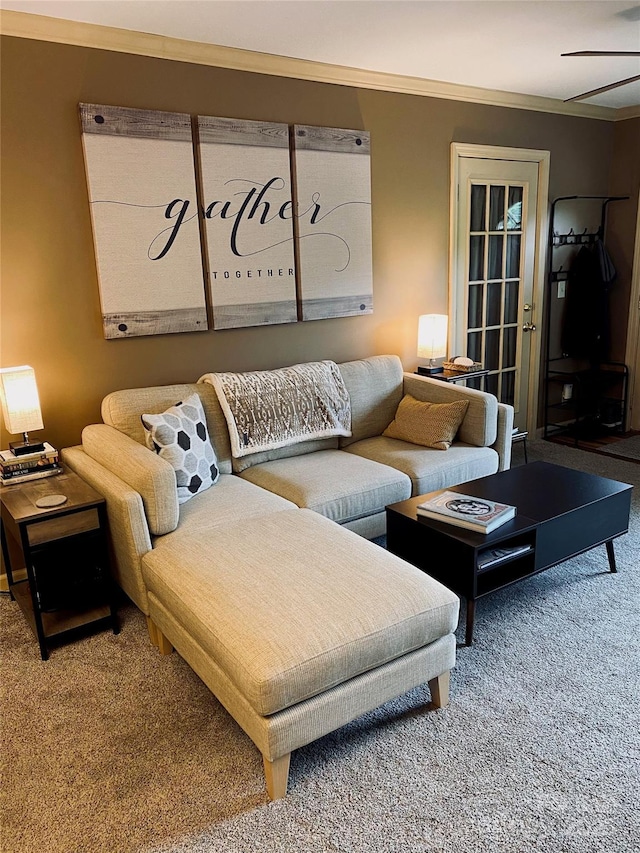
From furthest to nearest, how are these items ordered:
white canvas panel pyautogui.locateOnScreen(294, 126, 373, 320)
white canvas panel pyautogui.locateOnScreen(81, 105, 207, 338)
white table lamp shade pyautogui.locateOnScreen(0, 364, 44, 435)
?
white canvas panel pyautogui.locateOnScreen(294, 126, 373, 320) → white canvas panel pyautogui.locateOnScreen(81, 105, 207, 338) → white table lamp shade pyautogui.locateOnScreen(0, 364, 44, 435)

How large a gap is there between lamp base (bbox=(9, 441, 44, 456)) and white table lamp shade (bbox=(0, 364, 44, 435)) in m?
0.09

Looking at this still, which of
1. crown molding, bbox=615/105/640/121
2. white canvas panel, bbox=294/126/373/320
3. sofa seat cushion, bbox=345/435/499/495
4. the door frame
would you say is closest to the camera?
sofa seat cushion, bbox=345/435/499/495

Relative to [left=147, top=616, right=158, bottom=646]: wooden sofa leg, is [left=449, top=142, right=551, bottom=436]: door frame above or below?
above

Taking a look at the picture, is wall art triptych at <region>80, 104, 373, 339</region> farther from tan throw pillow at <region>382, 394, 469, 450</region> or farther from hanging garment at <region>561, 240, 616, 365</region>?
hanging garment at <region>561, 240, 616, 365</region>

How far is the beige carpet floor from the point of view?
170cm

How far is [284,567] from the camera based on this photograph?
2.14 metres

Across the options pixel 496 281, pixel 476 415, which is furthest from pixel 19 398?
pixel 496 281

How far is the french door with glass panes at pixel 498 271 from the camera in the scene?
4371 mm

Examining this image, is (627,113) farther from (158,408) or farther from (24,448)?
(24,448)

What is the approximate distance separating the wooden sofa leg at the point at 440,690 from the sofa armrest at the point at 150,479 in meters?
1.10

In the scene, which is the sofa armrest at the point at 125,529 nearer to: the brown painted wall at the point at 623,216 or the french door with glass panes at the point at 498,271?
the french door with glass panes at the point at 498,271

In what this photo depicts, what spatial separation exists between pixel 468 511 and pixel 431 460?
0.72 m


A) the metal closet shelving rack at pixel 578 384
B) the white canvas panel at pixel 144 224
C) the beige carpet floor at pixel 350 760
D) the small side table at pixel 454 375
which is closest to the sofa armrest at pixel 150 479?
the beige carpet floor at pixel 350 760

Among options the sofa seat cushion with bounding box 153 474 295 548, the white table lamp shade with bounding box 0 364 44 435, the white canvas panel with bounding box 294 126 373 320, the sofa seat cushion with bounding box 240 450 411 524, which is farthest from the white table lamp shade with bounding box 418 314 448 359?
the white table lamp shade with bounding box 0 364 44 435
